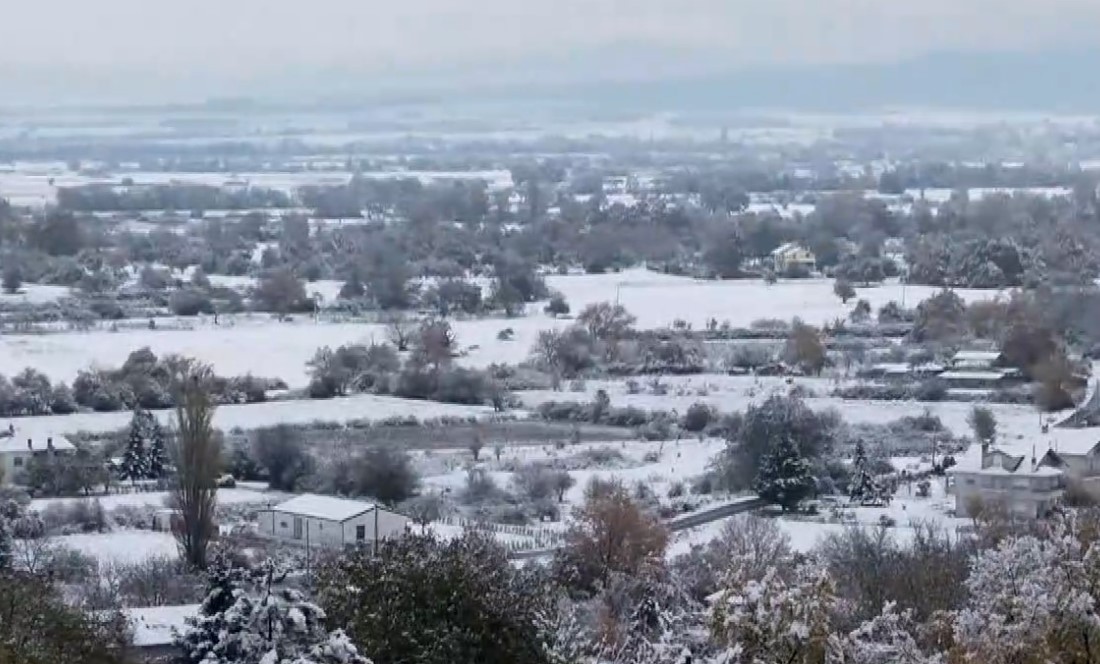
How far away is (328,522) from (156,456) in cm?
486

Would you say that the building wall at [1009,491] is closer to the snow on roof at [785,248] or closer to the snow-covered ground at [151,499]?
the snow-covered ground at [151,499]

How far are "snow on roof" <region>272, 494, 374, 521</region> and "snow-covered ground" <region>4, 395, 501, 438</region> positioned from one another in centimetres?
582

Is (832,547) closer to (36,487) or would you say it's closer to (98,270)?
(36,487)

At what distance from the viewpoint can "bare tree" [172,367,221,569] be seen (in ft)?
60.3

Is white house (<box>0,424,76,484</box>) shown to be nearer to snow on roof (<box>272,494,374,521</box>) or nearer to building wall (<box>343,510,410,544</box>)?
snow on roof (<box>272,494,374,521</box>)

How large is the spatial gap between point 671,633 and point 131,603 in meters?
6.56

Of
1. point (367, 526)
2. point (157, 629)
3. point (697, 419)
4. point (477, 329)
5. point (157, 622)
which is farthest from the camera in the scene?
point (477, 329)

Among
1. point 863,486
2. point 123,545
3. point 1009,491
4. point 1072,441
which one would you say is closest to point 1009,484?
point 1009,491

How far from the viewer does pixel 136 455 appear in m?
23.9

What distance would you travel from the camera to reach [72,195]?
70250 mm

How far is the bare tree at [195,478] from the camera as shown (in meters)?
18.4

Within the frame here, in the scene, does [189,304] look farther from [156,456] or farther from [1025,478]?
[1025,478]

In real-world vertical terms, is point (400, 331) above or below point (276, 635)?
below

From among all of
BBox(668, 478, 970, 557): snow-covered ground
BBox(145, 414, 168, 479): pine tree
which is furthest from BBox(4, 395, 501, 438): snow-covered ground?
BBox(668, 478, 970, 557): snow-covered ground
